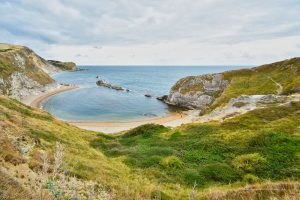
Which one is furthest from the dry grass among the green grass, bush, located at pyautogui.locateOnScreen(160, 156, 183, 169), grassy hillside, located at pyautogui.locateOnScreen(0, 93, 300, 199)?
bush, located at pyautogui.locateOnScreen(160, 156, 183, 169)

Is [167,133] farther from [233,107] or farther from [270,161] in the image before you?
[233,107]

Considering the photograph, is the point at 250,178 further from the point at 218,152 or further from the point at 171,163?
the point at 218,152

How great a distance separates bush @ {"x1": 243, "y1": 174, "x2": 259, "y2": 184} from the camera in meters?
20.5

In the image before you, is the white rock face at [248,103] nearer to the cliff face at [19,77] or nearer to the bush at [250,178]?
the bush at [250,178]

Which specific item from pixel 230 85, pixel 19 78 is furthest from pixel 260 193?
pixel 19 78

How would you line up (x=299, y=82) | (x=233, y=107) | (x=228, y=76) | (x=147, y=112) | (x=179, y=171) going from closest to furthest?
(x=179, y=171) < (x=233, y=107) < (x=299, y=82) < (x=147, y=112) < (x=228, y=76)

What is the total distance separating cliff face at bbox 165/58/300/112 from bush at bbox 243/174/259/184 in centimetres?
6039

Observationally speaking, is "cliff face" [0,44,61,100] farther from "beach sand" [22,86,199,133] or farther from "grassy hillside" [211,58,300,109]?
"grassy hillside" [211,58,300,109]

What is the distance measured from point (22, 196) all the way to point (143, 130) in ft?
109

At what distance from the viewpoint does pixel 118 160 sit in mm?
25562

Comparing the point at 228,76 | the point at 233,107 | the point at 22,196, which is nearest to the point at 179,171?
the point at 22,196

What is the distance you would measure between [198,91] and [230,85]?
47.5 ft

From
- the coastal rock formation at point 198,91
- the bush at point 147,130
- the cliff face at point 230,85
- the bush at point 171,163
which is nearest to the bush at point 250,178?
the bush at point 171,163

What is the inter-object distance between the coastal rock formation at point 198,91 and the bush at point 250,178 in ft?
276
